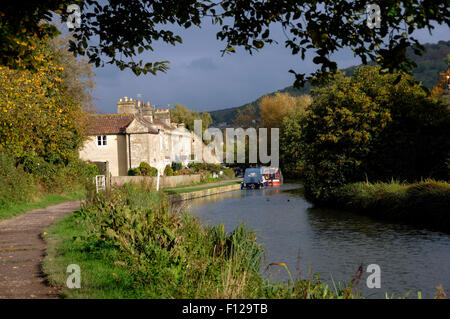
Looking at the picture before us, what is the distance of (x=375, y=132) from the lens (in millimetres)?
30781

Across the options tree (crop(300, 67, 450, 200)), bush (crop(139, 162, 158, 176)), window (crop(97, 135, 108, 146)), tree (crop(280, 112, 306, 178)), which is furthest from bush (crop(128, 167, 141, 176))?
tree (crop(280, 112, 306, 178))

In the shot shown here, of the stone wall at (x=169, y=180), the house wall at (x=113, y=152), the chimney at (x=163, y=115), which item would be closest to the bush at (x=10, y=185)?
the stone wall at (x=169, y=180)

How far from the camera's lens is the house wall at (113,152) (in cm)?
4944

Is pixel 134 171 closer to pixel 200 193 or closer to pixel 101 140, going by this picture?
pixel 101 140

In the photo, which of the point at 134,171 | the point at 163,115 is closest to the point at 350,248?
the point at 134,171

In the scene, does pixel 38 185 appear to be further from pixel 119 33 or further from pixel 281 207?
pixel 119 33

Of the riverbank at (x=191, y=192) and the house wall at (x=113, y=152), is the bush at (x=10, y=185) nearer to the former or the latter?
the riverbank at (x=191, y=192)

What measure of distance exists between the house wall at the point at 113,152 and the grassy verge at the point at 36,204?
18233 millimetres

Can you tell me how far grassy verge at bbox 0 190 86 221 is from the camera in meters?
18.7

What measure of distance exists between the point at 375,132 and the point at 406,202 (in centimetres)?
866

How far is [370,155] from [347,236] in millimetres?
12862

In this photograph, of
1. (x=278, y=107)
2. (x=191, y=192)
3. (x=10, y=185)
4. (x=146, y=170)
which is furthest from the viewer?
(x=278, y=107)

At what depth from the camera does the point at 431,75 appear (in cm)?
14162
